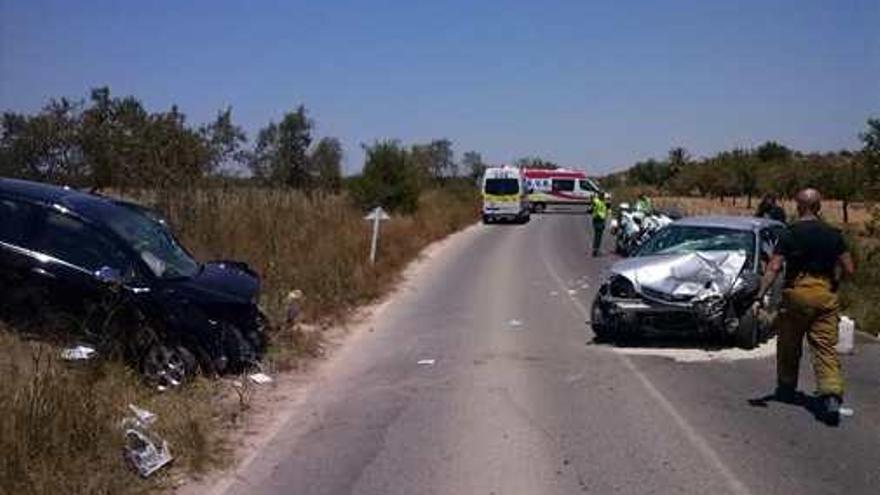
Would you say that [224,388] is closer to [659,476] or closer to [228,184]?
[659,476]

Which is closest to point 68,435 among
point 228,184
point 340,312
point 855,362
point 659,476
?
point 659,476

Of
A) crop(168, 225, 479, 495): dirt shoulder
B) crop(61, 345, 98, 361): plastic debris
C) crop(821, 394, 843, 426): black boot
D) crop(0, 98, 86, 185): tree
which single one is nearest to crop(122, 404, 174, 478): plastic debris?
crop(168, 225, 479, 495): dirt shoulder

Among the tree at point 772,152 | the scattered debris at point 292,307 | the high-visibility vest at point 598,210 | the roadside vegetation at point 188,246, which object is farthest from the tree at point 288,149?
the tree at point 772,152

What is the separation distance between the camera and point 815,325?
356 inches

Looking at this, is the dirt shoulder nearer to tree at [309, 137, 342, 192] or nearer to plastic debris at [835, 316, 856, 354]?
plastic debris at [835, 316, 856, 354]

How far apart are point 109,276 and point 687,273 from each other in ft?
21.9

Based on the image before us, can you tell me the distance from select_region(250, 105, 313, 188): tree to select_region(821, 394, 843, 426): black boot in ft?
116

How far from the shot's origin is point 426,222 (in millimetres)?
43156

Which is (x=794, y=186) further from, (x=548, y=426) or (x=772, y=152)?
(x=548, y=426)

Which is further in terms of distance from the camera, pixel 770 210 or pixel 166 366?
pixel 770 210

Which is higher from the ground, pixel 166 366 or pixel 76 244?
pixel 76 244

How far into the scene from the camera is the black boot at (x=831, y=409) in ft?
28.2

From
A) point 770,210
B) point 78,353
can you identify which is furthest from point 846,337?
point 78,353

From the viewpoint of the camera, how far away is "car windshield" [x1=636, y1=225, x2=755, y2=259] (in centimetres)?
1370
